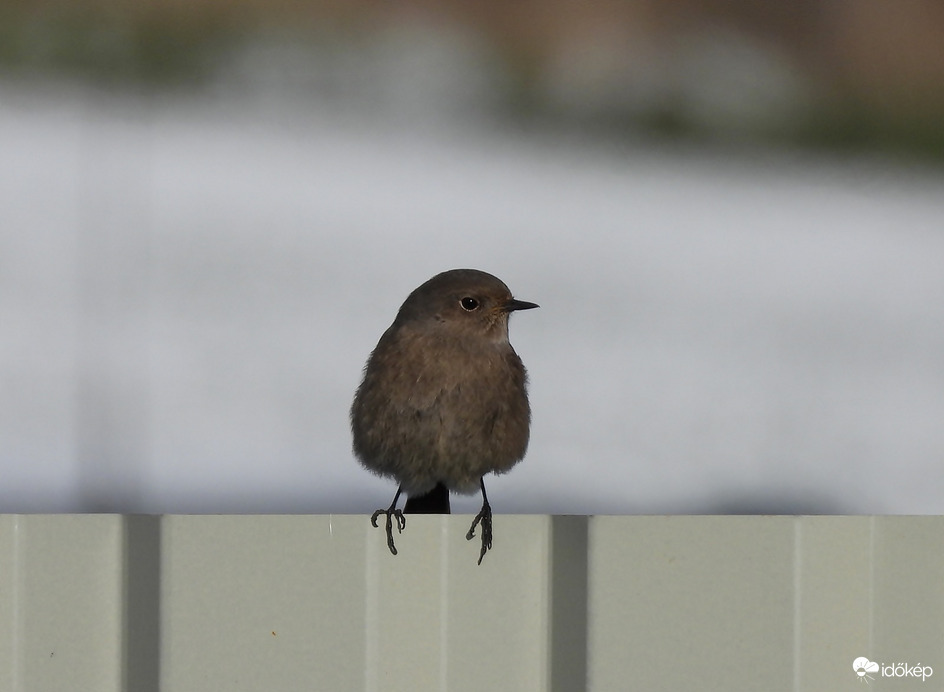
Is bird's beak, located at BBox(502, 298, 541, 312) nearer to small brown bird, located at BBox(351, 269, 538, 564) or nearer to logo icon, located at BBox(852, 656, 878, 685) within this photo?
small brown bird, located at BBox(351, 269, 538, 564)

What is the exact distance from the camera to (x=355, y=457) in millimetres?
3305

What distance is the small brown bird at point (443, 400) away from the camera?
3.08m

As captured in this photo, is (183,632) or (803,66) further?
(803,66)

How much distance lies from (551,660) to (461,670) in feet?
0.48

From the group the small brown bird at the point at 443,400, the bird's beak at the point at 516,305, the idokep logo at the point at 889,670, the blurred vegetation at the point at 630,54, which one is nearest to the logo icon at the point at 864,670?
the idokep logo at the point at 889,670

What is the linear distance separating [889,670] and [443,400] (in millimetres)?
1425

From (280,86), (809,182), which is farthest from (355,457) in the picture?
(809,182)

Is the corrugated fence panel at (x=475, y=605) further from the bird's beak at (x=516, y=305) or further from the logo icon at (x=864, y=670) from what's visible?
the bird's beak at (x=516, y=305)

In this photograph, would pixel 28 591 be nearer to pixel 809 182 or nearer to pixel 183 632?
pixel 183 632

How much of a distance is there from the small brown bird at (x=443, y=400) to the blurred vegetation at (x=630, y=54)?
154cm

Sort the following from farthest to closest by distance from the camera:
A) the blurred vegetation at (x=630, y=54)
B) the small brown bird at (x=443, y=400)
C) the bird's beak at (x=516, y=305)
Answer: the blurred vegetation at (x=630, y=54) → the bird's beak at (x=516, y=305) → the small brown bird at (x=443, y=400)

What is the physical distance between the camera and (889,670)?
6.36 ft

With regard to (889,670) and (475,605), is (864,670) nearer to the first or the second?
(889,670)

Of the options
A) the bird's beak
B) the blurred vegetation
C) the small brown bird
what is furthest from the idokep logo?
the blurred vegetation
